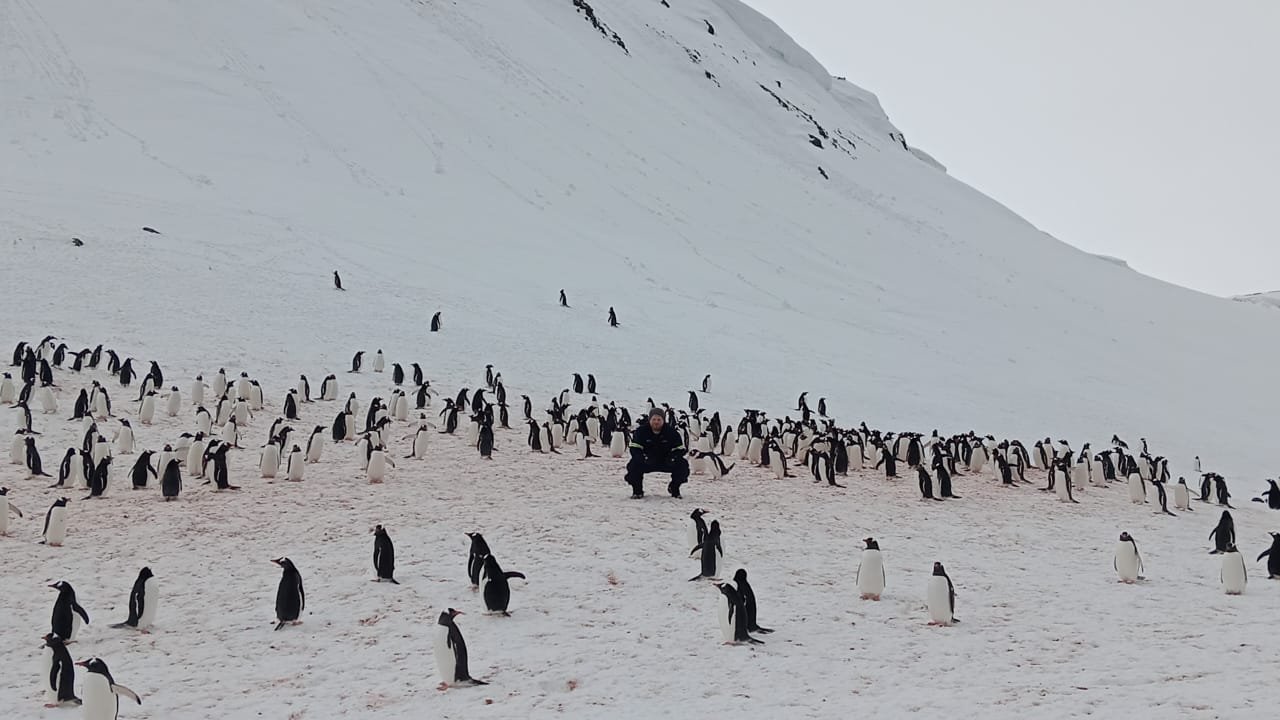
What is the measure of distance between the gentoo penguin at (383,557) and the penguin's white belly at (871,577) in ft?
12.1

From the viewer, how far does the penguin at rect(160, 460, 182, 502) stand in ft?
35.1

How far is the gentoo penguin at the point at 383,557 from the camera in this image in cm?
825

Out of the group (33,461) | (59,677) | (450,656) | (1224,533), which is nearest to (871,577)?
(450,656)

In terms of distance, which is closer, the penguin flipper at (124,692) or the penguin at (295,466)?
the penguin flipper at (124,692)

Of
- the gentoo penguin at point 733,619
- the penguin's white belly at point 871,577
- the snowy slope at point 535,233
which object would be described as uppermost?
the snowy slope at point 535,233

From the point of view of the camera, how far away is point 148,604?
7211 millimetres

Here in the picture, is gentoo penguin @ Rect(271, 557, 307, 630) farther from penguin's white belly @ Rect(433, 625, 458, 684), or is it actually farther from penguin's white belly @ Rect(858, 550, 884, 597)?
penguin's white belly @ Rect(858, 550, 884, 597)

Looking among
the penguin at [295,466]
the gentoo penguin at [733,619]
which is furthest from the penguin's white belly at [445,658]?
the penguin at [295,466]

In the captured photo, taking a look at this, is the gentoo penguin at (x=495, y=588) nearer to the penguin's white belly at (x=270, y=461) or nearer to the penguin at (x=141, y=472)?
the penguin's white belly at (x=270, y=461)

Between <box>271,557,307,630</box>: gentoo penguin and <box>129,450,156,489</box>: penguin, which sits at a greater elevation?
<box>129,450,156,489</box>: penguin

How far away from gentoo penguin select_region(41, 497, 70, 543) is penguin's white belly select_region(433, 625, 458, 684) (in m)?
4.61

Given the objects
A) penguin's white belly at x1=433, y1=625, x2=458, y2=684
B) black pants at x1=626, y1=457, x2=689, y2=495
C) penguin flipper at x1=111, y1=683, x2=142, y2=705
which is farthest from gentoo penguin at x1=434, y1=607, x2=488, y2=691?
black pants at x1=626, y1=457, x2=689, y2=495

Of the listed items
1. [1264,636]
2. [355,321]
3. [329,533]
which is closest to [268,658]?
[329,533]

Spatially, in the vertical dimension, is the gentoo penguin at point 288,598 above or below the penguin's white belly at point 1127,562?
below
